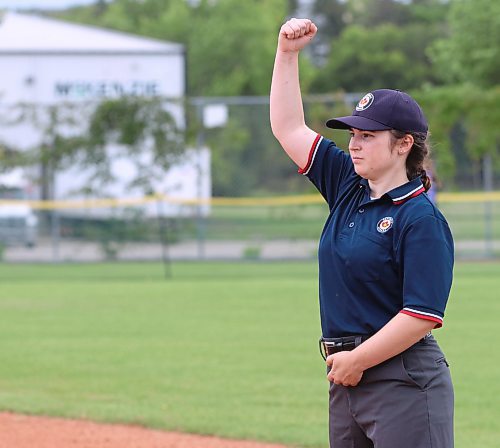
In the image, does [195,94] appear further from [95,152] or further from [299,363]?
[299,363]

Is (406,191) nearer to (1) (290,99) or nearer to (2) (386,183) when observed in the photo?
(2) (386,183)

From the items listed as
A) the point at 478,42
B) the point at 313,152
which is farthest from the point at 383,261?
the point at 478,42

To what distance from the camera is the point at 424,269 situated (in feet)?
11.5

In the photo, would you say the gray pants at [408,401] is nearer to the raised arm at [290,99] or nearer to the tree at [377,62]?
the raised arm at [290,99]

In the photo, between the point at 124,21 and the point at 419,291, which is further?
the point at 124,21

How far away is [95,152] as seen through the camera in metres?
22.7

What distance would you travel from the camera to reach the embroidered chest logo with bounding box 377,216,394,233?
3605 mm

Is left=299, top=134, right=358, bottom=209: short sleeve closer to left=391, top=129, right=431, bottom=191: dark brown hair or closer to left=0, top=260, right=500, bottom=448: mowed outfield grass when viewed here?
left=391, top=129, right=431, bottom=191: dark brown hair

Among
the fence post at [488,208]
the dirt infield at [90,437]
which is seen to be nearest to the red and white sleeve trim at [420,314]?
the dirt infield at [90,437]

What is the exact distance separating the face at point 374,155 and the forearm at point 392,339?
19.7 inches

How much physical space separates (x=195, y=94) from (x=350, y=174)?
61.9 meters

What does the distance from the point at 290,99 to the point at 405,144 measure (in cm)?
60

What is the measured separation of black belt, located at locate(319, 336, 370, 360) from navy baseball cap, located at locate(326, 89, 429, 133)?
0.71 meters

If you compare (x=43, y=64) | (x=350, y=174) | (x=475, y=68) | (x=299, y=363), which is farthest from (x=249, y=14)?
(x=350, y=174)
